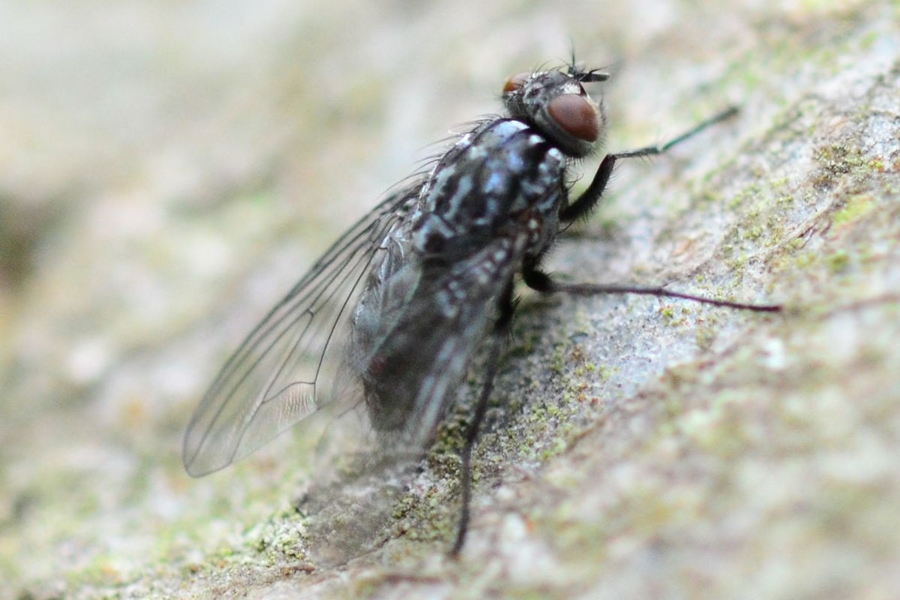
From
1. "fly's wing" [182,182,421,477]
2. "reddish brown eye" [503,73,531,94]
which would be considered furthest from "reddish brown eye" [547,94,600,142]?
"fly's wing" [182,182,421,477]

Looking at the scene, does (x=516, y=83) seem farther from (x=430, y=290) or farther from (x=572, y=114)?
(x=430, y=290)

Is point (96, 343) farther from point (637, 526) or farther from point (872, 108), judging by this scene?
point (872, 108)

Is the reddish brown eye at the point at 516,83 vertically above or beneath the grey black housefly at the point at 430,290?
above

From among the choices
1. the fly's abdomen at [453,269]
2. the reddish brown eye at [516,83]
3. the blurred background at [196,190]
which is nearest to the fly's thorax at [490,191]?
the fly's abdomen at [453,269]

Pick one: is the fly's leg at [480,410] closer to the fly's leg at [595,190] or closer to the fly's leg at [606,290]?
the fly's leg at [606,290]

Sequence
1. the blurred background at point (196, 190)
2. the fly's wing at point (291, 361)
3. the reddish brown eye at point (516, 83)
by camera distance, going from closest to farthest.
Result: the fly's wing at point (291, 361)
the reddish brown eye at point (516, 83)
the blurred background at point (196, 190)

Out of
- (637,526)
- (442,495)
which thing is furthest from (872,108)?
(442,495)

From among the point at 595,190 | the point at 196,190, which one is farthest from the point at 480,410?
the point at 196,190
